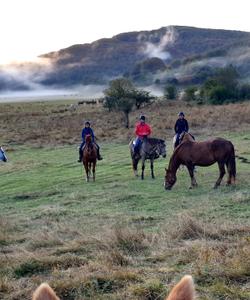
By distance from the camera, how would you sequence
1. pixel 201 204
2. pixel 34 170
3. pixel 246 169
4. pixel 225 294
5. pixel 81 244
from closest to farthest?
pixel 225 294, pixel 81 244, pixel 201 204, pixel 246 169, pixel 34 170

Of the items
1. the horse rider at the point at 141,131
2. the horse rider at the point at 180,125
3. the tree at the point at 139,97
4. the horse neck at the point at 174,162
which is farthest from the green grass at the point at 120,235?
the tree at the point at 139,97

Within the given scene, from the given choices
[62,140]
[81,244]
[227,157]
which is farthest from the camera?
[62,140]

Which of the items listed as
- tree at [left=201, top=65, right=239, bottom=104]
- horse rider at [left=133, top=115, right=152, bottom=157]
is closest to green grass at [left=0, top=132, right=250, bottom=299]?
horse rider at [left=133, top=115, right=152, bottom=157]

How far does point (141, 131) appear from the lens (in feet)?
57.3

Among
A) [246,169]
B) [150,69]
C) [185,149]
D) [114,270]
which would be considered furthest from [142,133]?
[150,69]

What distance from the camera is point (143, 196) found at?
43.4 ft

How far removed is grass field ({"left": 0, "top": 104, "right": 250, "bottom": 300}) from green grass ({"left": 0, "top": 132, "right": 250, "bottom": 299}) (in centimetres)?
1

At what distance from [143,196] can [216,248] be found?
6.85 meters

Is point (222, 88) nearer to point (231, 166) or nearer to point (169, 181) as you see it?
point (231, 166)

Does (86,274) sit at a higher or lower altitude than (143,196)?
higher

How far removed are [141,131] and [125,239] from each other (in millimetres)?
10620

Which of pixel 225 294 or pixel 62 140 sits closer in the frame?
pixel 225 294

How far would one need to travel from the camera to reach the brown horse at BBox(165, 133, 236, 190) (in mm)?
14578

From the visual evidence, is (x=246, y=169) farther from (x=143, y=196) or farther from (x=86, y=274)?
(x=86, y=274)
